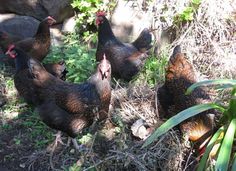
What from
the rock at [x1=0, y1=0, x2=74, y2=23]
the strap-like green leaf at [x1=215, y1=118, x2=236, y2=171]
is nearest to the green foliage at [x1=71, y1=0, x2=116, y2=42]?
the rock at [x1=0, y1=0, x2=74, y2=23]

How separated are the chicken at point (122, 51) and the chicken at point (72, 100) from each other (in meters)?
0.94

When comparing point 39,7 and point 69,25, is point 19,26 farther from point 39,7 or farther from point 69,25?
point 69,25

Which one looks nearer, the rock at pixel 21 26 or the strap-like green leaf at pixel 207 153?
the strap-like green leaf at pixel 207 153

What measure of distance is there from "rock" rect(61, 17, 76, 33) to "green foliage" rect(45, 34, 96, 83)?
18cm

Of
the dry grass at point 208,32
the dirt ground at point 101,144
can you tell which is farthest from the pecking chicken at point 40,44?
the dry grass at point 208,32

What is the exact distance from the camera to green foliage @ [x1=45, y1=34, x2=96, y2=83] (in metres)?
5.10

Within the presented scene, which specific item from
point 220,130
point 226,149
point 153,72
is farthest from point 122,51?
point 226,149

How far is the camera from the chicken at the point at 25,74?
4.53 m

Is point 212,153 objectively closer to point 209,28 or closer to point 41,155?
point 41,155

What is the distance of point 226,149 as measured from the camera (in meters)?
3.12

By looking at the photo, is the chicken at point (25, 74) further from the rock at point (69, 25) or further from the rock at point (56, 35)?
the rock at point (69, 25)

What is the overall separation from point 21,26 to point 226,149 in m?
4.33

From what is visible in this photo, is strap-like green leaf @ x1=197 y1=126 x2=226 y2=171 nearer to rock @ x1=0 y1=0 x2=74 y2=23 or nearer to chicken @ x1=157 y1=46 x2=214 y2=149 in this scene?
chicken @ x1=157 y1=46 x2=214 y2=149

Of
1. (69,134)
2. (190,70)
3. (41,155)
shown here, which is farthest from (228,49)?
A: (41,155)
